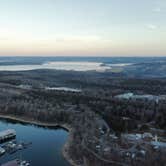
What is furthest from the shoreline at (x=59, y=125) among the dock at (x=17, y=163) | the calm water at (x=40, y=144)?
the dock at (x=17, y=163)

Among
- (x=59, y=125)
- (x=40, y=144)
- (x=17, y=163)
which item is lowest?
(x=40, y=144)

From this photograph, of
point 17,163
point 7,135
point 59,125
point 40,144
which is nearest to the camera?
point 17,163

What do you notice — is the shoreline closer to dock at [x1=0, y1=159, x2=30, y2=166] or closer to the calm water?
the calm water

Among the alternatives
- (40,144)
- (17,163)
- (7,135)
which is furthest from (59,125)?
(17,163)

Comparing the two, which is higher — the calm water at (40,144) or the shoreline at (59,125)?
the shoreline at (59,125)

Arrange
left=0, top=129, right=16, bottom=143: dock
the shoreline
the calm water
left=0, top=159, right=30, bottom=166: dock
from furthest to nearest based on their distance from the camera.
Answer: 1. left=0, top=129, right=16, bottom=143: dock
2. the shoreline
3. the calm water
4. left=0, top=159, right=30, bottom=166: dock

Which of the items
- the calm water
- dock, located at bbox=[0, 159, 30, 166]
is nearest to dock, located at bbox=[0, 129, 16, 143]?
the calm water

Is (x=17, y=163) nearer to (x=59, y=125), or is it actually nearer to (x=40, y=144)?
(x=40, y=144)

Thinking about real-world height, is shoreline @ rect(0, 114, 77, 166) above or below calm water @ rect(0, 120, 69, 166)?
above

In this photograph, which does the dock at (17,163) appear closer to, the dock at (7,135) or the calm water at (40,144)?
the calm water at (40,144)
